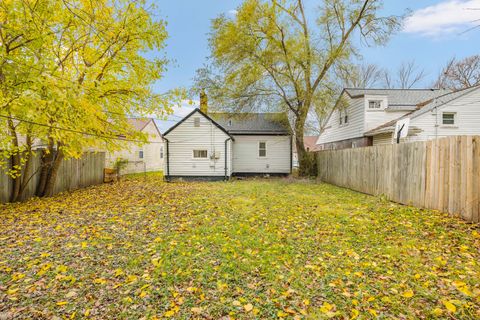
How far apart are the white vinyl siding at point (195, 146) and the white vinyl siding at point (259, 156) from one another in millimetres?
2736

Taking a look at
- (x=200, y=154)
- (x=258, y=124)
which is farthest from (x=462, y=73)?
(x=200, y=154)

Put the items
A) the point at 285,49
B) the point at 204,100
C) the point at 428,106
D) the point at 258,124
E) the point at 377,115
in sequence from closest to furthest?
the point at 428,106, the point at 285,49, the point at 377,115, the point at 204,100, the point at 258,124

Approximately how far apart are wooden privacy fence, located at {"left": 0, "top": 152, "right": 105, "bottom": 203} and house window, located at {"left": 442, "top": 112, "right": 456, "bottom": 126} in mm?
19537

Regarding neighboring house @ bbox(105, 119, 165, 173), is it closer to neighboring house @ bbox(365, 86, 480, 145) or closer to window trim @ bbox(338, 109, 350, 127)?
Result: window trim @ bbox(338, 109, 350, 127)

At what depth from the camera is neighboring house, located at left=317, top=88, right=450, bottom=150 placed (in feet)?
51.6

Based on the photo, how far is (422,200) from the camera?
259 inches

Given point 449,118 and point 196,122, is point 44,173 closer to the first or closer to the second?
point 196,122

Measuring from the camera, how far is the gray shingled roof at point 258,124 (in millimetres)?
17359

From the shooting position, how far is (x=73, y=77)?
8.65 metres

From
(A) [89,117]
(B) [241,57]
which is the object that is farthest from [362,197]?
(B) [241,57]

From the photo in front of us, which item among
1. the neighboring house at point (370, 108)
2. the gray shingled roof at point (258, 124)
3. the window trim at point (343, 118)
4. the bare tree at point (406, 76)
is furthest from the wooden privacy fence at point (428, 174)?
the bare tree at point (406, 76)

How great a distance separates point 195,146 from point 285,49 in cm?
817

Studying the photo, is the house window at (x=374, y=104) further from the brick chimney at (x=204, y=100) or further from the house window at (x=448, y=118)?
the brick chimney at (x=204, y=100)

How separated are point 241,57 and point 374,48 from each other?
28.1 feet
